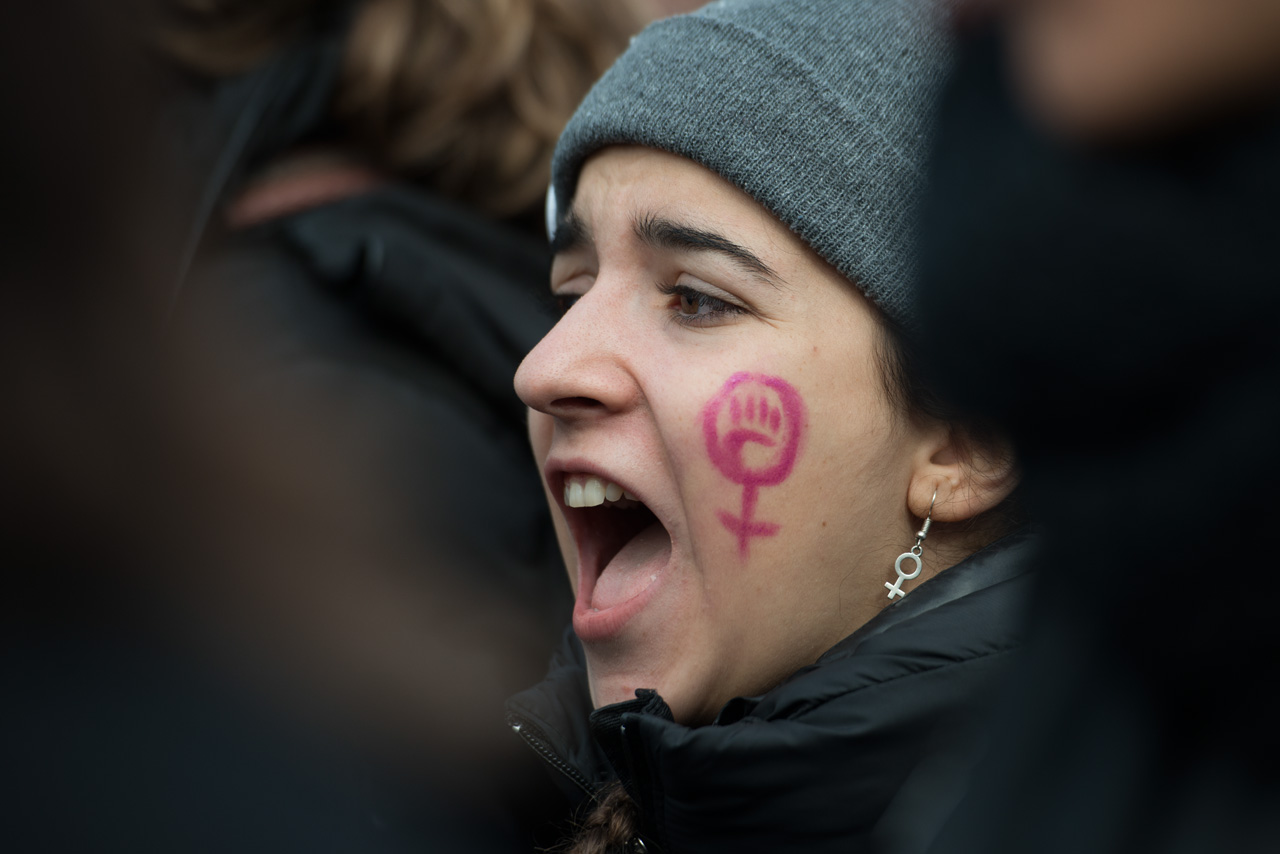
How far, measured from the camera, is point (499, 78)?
8.78ft

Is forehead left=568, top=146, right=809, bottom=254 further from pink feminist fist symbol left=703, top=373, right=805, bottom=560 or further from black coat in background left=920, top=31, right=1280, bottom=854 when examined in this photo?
black coat in background left=920, top=31, right=1280, bottom=854

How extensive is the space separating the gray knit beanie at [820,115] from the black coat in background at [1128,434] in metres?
1.11

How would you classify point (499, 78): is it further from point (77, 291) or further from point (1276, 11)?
point (1276, 11)

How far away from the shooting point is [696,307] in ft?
6.34

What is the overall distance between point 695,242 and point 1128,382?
1.26 meters

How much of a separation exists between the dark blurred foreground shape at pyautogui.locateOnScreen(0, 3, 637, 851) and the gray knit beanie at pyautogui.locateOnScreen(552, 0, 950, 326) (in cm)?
92

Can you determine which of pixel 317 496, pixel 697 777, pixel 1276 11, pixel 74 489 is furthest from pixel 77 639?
pixel 1276 11

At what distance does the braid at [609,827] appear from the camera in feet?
5.94

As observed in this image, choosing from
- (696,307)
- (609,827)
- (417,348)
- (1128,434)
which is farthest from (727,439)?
(1128,434)

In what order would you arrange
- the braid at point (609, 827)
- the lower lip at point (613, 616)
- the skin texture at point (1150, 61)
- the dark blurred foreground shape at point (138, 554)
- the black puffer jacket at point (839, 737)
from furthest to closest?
the lower lip at point (613, 616)
the braid at point (609, 827)
the black puffer jacket at point (839, 737)
the dark blurred foreground shape at point (138, 554)
the skin texture at point (1150, 61)

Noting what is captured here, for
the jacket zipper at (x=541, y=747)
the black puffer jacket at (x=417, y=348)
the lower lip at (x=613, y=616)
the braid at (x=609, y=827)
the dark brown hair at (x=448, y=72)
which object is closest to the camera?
the braid at (x=609, y=827)

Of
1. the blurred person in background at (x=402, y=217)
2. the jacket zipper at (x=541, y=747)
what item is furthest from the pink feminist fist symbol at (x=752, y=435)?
the blurred person in background at (x=402, y=217)

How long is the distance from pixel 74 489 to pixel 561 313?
4.40 feet

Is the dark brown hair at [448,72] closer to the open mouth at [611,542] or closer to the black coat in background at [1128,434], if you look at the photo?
the open mouth at [611,542]
